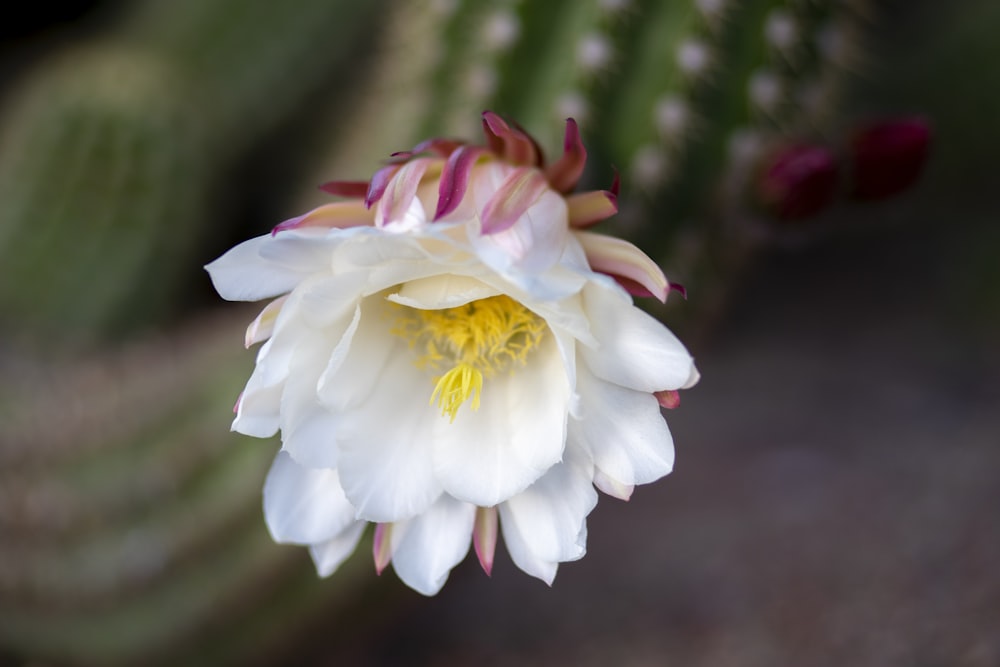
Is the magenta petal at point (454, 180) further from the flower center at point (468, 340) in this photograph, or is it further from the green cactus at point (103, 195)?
the green cactus at point (103, 195)

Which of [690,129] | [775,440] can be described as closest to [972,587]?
[775,440]

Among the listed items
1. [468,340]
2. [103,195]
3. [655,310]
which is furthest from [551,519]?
[103,195]

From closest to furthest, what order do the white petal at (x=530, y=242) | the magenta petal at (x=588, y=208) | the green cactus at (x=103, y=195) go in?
the white petal at (x=530, y=242) < the magenta petal at (x=588, y=208) < the green cactus at (x=103, y=195)

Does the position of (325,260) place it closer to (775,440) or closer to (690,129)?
(690,129)

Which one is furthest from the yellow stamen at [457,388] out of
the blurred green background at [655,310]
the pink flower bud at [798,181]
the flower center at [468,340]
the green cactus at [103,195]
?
the green cactus at [103,195]

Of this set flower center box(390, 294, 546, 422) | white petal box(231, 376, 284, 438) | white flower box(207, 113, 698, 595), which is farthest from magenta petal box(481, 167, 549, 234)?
white petal box(231, 376, 284, 438)

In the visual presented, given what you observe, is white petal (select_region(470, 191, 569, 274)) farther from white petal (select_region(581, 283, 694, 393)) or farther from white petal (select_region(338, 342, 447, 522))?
white petal (select_region(338, 342, 447, 522))
